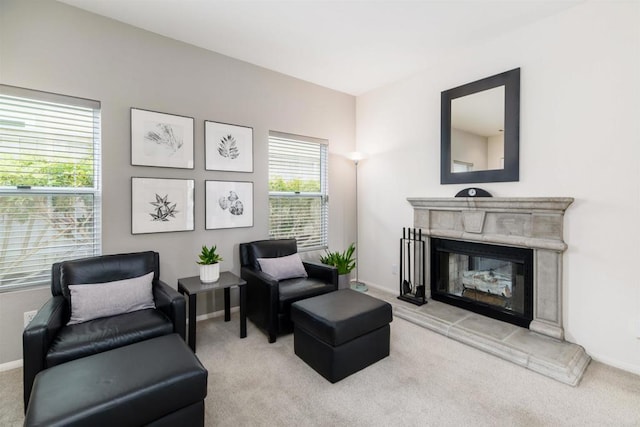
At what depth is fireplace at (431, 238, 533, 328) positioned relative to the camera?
285cm

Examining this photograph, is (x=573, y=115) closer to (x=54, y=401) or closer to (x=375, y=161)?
(x=375, y=161)

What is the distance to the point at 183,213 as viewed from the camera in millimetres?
3090

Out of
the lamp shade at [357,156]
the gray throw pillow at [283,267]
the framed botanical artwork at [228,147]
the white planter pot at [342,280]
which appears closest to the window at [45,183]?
the framed botanical artwork at [228,147]

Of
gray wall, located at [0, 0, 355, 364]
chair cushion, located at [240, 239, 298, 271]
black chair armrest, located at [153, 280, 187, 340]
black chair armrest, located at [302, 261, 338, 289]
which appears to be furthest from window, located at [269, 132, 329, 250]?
black chair armrest, located at [153, 280, 187, 340]

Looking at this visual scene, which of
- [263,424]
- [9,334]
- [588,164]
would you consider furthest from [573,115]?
[9,334]

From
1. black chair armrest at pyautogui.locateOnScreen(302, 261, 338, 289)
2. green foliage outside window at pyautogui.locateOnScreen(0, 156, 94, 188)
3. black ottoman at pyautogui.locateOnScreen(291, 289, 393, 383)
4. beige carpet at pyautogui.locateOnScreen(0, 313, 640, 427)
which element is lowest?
beige carpet at pyautogui.locateOnScreen(0, 313, 640, 427)

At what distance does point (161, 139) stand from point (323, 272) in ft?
7.21

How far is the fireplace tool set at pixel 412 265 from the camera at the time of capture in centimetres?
363

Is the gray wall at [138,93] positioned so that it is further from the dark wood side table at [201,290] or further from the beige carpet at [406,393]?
the beige carpet at [406,393]

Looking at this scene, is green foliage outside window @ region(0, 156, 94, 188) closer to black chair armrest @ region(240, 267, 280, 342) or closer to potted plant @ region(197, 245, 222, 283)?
potted plant @ region(197, 245, 222, 283)

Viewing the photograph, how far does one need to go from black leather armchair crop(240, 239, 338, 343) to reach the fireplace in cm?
140

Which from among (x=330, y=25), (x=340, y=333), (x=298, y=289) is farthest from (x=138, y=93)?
(x=340, y=333)

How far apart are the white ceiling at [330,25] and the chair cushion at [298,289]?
2550 mm

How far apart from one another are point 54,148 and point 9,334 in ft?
5.08
